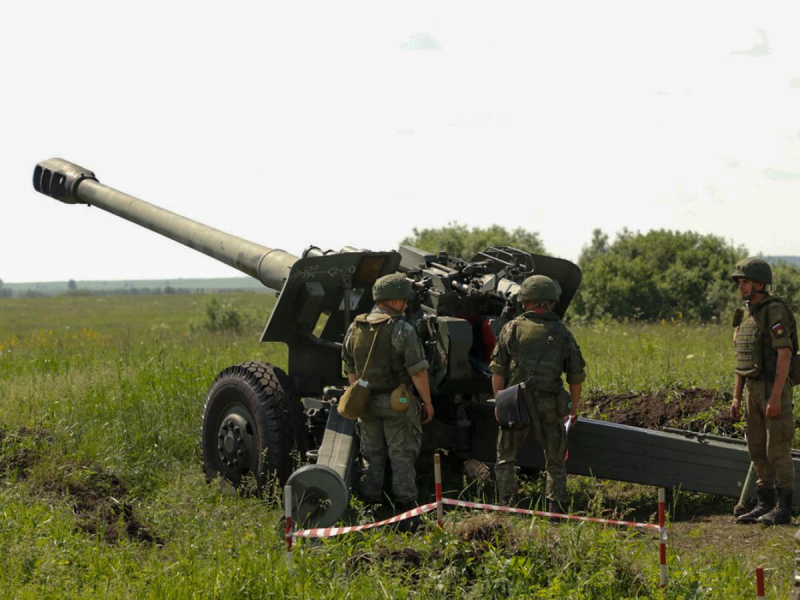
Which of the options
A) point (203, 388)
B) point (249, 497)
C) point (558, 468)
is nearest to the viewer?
point (558, 468)

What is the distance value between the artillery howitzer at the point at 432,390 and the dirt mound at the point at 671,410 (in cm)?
168

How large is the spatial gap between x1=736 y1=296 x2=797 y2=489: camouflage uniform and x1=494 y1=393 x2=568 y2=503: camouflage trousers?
126 centimetres

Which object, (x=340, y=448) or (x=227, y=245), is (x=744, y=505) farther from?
(x=227, y=245)

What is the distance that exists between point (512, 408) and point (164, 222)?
15.7 feet

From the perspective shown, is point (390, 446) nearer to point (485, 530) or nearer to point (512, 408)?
point (512, 408)

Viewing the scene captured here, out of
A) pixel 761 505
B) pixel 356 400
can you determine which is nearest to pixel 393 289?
pixel 356 400

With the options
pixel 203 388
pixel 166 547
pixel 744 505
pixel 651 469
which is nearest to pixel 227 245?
pixel 203 388

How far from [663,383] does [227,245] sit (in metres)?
4.99

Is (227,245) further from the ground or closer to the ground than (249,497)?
further from the ground

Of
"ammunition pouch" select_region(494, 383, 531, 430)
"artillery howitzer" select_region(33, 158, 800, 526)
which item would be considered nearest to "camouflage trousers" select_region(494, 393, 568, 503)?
"ammunition pouch" select_region(494, 383, 531, 430)

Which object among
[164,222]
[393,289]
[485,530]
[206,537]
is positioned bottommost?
[206,537]

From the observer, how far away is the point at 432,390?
7.19 metres

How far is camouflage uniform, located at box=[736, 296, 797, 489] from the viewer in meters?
6.44

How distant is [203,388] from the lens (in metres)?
10.2
